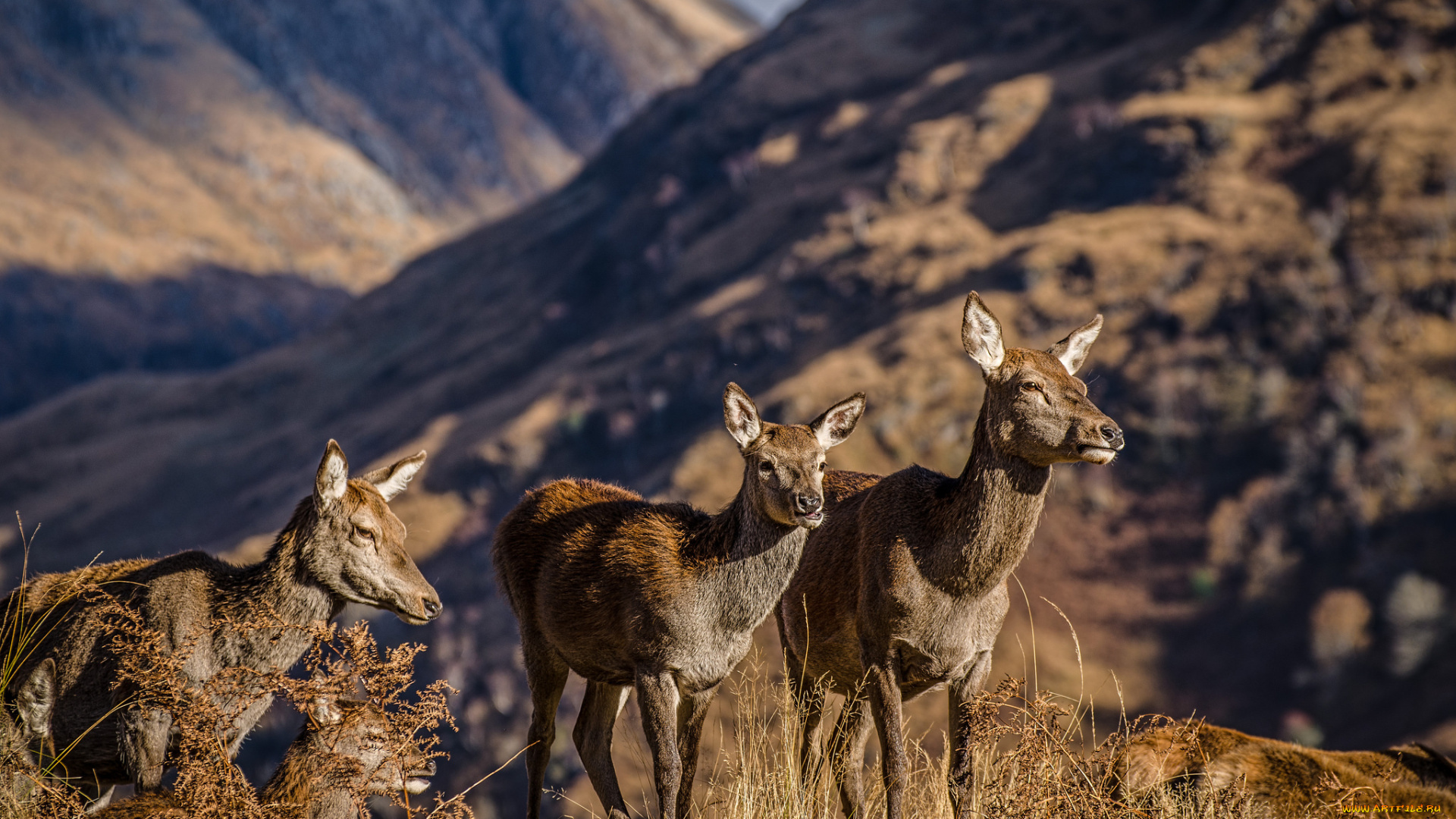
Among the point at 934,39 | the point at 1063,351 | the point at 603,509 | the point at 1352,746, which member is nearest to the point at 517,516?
the point at 603,509

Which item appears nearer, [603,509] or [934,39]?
[603,509]

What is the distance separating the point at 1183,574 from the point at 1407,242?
1409cm

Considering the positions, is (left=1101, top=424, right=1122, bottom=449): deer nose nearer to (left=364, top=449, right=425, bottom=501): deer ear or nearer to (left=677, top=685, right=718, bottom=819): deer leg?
(left=677, top=685, right=718, bottom=819): deer leg

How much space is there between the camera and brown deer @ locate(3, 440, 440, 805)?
6.88 m

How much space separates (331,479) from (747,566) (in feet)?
7.80

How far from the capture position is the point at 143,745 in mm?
6770

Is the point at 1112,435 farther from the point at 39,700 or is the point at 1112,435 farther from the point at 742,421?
the point at 39,700

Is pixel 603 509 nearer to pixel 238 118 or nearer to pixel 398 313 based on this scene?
pixel 398 313

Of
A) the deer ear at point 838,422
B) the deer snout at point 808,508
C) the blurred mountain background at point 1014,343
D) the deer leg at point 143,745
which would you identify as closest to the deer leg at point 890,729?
the deer snout at point 808,508

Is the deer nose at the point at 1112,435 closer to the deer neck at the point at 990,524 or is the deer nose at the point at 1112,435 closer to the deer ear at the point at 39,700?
the deer neck at the point at 990,524

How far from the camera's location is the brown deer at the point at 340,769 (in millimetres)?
6164

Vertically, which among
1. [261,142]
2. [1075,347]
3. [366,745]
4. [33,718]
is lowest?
[261,142]

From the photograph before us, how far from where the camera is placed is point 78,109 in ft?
363

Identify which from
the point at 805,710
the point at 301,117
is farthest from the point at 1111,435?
the point at 301,117
